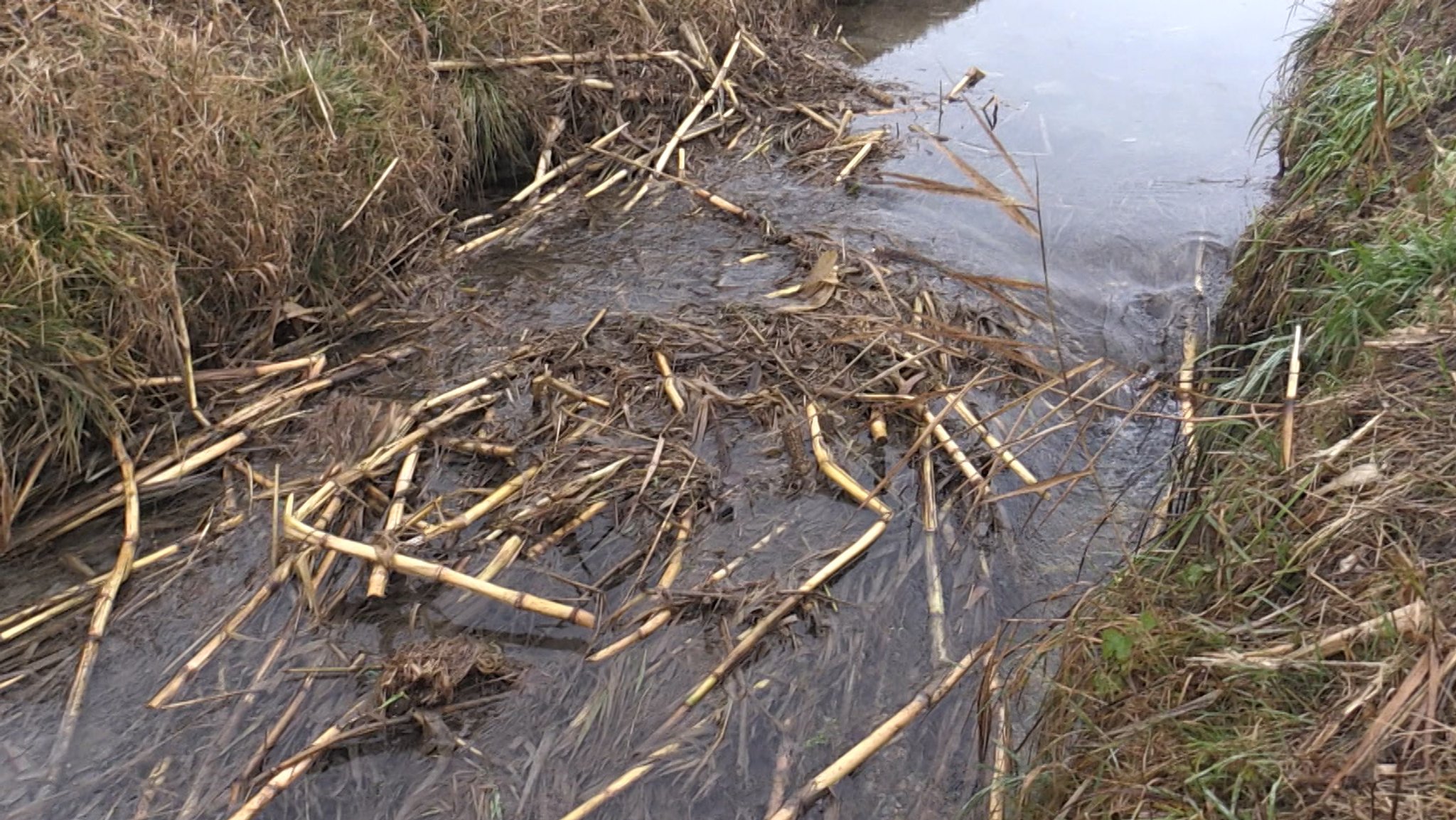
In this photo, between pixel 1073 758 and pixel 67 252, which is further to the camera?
pixel 67 252

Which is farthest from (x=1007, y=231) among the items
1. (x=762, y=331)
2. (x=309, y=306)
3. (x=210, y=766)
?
(x=210, y=766)

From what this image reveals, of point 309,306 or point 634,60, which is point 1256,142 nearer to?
point 634,60

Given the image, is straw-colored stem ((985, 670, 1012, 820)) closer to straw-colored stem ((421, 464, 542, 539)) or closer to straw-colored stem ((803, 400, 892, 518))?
straw-colored stem ((803, 400, 892, 518))

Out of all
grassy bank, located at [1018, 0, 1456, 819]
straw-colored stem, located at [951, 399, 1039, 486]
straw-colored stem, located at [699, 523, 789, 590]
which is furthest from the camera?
straw-colored stem, located at [951, 399, 1039, 486]

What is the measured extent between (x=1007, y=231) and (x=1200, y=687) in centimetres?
356

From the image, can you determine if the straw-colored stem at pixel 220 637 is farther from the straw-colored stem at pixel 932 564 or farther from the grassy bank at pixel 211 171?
the straw-colored stem at pixel 932 564

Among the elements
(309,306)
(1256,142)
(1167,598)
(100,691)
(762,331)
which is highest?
(1256,142)

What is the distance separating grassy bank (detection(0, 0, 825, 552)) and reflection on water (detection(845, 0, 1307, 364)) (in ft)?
7.46

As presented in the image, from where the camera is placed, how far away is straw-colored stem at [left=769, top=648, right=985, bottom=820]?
2562mm

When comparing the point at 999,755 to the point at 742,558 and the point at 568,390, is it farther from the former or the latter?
the point at 568,390

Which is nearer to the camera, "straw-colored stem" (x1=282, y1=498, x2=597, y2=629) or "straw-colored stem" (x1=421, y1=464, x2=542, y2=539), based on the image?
"straw-colored stem" (x1=282, y1=498, x2=597, y2=629)

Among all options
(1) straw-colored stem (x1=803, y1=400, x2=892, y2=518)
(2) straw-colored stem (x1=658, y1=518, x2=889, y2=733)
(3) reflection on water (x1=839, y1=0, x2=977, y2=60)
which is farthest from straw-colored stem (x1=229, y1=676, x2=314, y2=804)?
(3) reflection on water (x1=839, y1=0, x2=977, y2=60)

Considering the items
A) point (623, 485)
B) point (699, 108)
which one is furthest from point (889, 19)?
point (623, 485)

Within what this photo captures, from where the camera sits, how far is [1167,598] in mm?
2633
